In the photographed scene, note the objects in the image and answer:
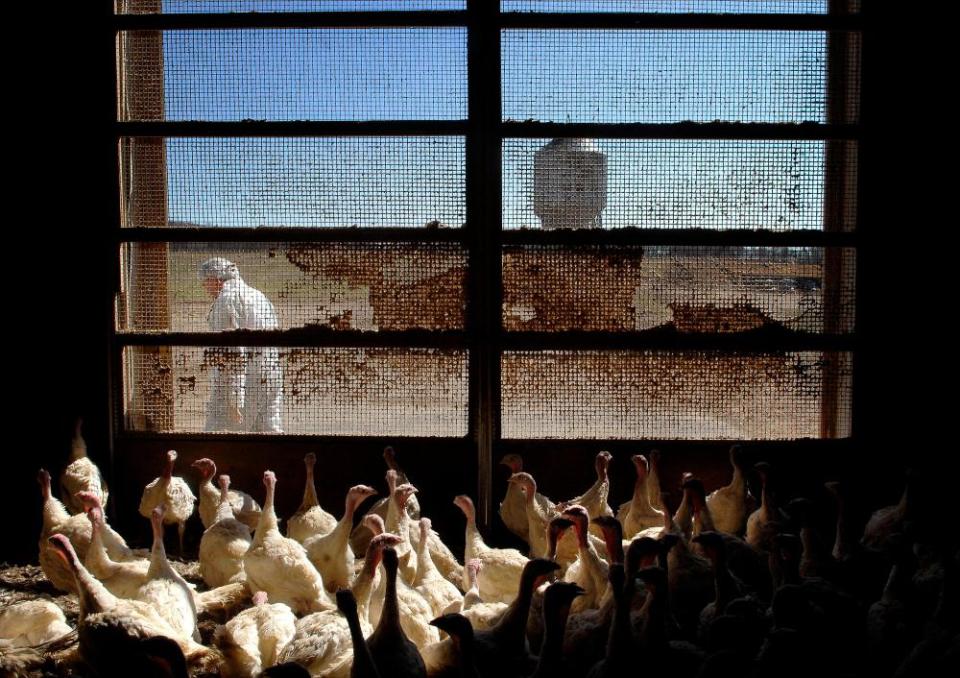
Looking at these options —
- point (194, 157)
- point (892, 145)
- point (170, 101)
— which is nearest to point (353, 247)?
point (194, 157)

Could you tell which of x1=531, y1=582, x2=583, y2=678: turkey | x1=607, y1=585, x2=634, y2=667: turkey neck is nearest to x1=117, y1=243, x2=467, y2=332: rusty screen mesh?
x1=531, y1=582, x2=583, y2=678: turkey

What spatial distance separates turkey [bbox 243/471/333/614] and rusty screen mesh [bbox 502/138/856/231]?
241cm

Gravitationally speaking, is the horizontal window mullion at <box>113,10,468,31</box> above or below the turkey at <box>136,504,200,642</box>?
above

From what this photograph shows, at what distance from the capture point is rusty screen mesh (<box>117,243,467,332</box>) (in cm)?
530

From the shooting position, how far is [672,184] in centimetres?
526

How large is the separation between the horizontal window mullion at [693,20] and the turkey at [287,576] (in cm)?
343

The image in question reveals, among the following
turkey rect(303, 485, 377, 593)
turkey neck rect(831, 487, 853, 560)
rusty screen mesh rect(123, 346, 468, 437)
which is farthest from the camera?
rusty screen mesh rect(123, 346, 468, 437)

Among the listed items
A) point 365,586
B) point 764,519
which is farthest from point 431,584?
point 764,519

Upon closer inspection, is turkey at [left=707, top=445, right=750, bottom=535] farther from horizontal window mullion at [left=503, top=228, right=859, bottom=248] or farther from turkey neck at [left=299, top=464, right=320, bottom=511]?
turkey neck at [left=299, top=464, right=320, bottom=511]

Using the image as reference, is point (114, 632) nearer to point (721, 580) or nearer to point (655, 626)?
point (655, 626)

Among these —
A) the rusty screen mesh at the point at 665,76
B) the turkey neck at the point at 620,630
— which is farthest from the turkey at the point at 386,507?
the rusty screen mesh at the point at 665,76

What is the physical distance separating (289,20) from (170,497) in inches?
122

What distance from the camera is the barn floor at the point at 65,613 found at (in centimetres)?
364

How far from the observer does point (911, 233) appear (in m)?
5.18
